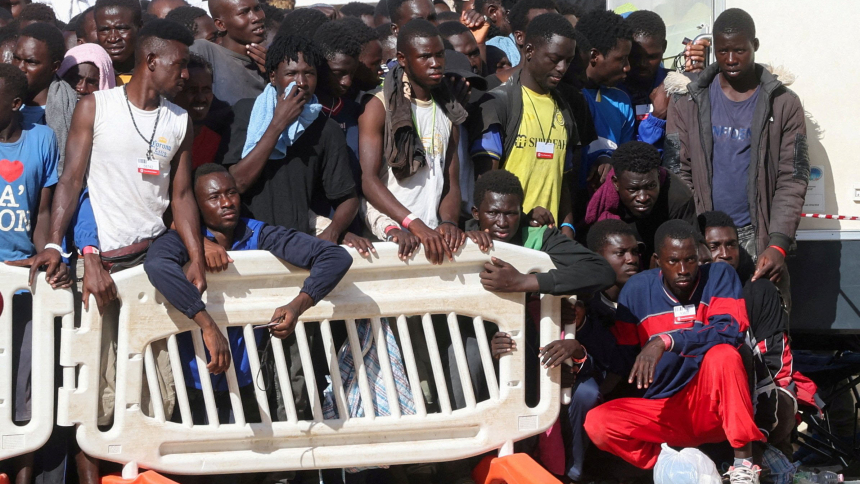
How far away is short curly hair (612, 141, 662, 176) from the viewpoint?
5383 mm

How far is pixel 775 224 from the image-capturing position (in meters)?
5.65

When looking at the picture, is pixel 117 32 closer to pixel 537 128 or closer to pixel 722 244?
pixel 537 128

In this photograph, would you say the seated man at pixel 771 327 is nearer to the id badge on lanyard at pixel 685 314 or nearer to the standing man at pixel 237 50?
the id badge on lanyard at pixel 685 314

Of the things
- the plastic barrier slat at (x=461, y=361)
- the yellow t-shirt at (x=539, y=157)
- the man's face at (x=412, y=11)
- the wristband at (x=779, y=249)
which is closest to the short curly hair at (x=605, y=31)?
the yellow t-shirt at (x=539, y=157)

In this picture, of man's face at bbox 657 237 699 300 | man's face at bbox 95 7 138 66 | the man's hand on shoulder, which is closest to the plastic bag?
the man's hand on shoulder

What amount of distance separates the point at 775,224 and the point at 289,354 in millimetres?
3009

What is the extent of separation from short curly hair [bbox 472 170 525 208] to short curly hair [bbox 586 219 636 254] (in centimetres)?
62

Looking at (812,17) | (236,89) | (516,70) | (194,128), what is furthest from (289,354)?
(812,17)

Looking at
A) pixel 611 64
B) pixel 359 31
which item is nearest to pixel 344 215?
pixel 359 31

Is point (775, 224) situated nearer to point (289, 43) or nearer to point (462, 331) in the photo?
point (462, 331)

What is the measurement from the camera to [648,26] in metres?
6.31

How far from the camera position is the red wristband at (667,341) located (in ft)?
15.3

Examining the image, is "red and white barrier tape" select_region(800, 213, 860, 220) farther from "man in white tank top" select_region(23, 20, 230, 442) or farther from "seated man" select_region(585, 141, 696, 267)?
"man in white tank top" select_region(23, 20, 230, 442)

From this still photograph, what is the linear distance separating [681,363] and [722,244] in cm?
108
